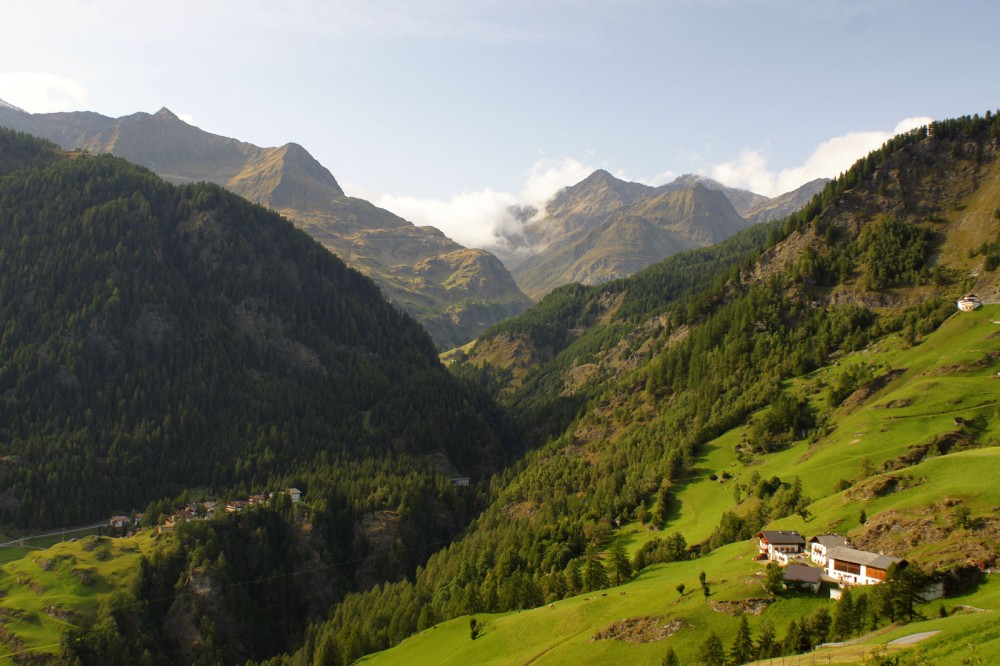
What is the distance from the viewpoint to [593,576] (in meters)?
109

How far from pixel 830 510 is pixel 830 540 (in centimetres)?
1681

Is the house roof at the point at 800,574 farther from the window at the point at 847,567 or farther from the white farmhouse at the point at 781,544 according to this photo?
the white farmhouse at the point at 781,544

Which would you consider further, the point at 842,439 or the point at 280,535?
the point at 280,535

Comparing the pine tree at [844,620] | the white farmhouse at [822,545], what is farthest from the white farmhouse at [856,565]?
the pine tree at [844,620]

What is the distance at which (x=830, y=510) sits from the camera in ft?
320

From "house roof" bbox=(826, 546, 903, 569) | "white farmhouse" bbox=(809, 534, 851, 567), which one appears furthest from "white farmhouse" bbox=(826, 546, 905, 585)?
"white farmhouse" bbox=(809, 534, 851, 567)

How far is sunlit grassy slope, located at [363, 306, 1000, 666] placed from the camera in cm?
7394

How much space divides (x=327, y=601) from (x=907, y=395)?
468 ft

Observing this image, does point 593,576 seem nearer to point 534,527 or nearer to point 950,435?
point 534,527

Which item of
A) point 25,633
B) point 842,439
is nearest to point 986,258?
point 842,439

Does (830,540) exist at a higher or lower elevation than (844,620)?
higher

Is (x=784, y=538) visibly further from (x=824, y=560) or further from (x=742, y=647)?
(x=742, y=647)

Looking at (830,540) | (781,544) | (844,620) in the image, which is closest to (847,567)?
(830,540)

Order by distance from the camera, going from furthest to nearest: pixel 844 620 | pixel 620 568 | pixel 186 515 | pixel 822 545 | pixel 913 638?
1. pixel 186 515
2. pixel 620 568
3. pixel 822 545
4. pixel 844 620
5. pixel 913 638
